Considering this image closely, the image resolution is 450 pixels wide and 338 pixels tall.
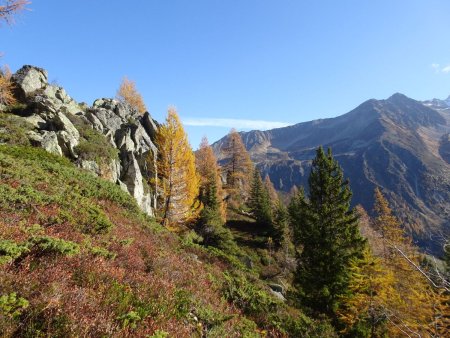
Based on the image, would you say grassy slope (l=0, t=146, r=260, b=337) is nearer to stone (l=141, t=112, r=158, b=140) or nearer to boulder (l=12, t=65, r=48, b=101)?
boulder (l=12, t=65, r=48, b=101)

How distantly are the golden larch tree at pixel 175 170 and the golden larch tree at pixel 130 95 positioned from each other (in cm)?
4205

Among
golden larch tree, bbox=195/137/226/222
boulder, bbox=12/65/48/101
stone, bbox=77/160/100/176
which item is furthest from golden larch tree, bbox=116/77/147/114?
stone, bbox=77/160/100/176

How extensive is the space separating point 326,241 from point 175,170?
13.9m

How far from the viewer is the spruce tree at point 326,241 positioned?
19.0 m

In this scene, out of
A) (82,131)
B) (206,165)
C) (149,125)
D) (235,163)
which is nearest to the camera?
(82,131)

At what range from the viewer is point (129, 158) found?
89.4ft

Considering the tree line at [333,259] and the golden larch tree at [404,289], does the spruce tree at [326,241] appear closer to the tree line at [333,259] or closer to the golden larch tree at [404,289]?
the tree line at [333,259]

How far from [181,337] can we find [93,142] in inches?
897

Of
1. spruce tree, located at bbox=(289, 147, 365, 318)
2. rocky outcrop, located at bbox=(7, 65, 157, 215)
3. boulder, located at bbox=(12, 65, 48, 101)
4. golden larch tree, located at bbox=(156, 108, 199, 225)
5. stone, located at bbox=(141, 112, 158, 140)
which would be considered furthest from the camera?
stone, located at bbox=(141, 112, 158, 140)

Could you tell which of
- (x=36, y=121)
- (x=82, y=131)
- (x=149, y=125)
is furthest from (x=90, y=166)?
(x=149, y=125)

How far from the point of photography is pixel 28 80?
Answer: 94.5ft

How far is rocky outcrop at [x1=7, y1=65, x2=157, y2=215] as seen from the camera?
21375 millimetres

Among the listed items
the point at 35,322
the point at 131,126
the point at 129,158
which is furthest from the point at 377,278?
the point at 131,126

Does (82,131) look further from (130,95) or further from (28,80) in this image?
(130,95)
